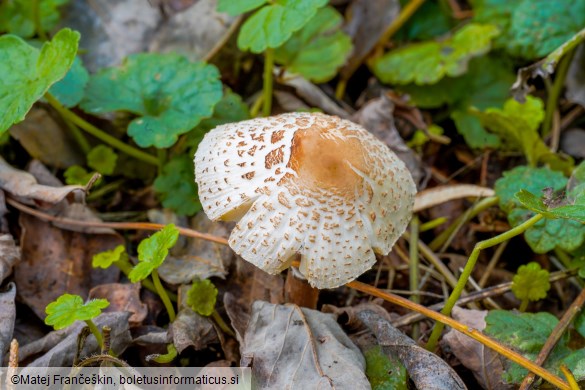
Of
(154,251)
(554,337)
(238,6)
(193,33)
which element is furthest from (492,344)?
(193,33)

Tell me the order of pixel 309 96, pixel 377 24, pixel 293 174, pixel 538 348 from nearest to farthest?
1. pixel 293 174
2. pixel 538 348
3. pixel 309 96
4. pixel 377 24

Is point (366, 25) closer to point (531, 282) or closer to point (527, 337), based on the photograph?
point (531, 282)

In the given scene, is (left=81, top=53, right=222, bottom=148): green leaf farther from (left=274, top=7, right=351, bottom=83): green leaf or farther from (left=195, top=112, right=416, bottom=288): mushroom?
(left=274, top=7, right=351, bottom=83): green leaf

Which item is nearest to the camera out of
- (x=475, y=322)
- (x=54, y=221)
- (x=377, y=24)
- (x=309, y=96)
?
(x=475, y=322)

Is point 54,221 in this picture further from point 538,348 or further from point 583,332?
point 583,332

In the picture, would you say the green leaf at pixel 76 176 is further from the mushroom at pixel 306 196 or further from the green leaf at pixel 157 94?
the mushroom at pixel 306 196

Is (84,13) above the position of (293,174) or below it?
above

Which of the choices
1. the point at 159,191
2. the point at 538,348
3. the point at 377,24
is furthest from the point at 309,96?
the point at 538,348
